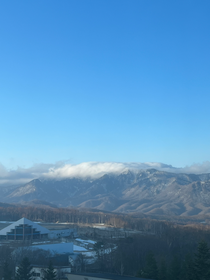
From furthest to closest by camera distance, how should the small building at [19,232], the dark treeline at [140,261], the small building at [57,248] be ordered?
the small building at [19,232] → the small building at [57,248] → the dark treeline at [140,261]

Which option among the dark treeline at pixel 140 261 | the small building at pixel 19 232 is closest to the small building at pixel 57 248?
the dark treeline at pixel 140 261

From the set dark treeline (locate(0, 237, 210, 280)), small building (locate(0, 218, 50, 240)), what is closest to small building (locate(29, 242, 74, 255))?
dark treeline (locate(0, 237, 210, 280))

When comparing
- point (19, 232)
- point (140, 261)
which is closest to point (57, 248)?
point (140, 261)

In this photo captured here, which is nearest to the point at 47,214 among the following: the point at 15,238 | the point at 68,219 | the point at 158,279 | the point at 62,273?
the point at 68,219

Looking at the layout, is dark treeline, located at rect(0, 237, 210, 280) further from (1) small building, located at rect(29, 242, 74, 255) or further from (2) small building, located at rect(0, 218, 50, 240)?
(2) small building, located at rect(0, 218, 50, 240)

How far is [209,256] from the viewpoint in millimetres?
43219

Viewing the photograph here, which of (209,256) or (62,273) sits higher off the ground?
(209,256)

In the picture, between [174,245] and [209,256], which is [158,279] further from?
[174,245]

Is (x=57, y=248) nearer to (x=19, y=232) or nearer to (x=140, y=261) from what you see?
(x=140, y=261)

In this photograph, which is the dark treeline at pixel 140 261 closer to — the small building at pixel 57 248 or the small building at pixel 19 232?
the small building at pixel 57 248

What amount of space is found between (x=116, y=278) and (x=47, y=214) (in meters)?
146

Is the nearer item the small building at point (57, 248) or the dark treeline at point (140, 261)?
the dark treeline at point (140, 261)

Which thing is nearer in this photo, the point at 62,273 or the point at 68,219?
the point at 62,273

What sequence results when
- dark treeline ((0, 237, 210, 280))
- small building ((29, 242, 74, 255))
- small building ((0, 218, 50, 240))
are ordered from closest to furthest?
dark treeline ((0, 237, 210, 280)) → small building ((29, 242, 74, 255)) → small building ((0, 218, 50, 240))
